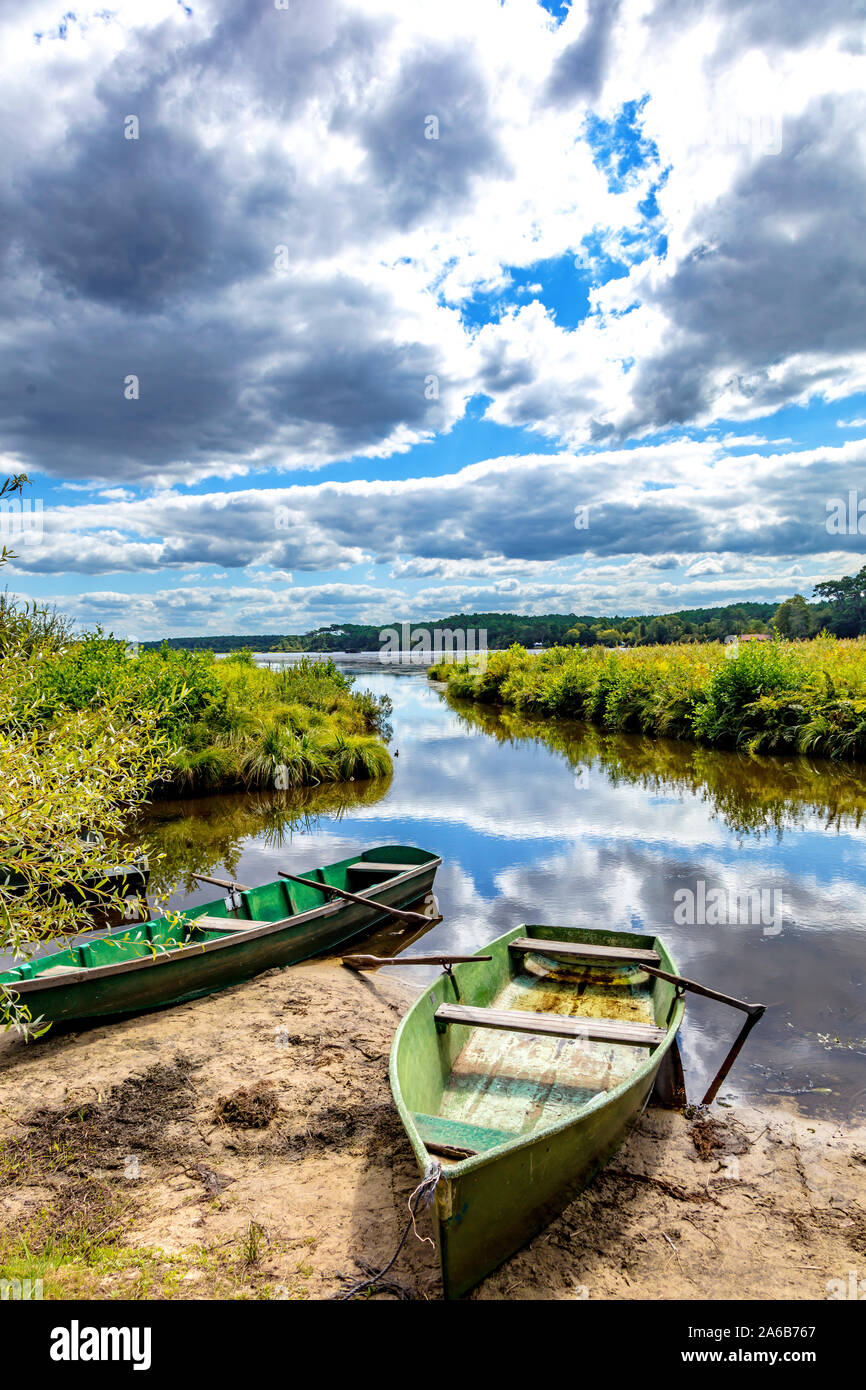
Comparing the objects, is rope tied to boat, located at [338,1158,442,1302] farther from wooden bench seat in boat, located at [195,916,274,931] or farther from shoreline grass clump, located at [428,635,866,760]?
shoreline grass clump, located at [428,635,866,760]

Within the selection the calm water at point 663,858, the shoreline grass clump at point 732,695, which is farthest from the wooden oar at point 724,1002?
the shoreline grass clump at point 732,695

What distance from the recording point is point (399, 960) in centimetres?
754

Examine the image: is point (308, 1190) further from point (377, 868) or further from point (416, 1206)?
point (377, 868)

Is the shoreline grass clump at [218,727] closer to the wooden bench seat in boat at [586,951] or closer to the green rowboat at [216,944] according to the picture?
the green rowboat at [216,944]

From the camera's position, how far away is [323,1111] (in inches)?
220

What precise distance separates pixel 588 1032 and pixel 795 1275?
1971 mm

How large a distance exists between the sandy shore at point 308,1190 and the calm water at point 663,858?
1.12 meters

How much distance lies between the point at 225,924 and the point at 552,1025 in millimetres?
4384

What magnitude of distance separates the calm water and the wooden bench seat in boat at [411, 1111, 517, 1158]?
2.49 metres

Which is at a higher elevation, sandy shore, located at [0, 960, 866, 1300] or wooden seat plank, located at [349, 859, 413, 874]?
wooden seat plank, located at [349, 859, 413, 874]

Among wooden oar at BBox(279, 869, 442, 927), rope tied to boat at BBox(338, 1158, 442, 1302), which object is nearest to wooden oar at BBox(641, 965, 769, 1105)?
rope tied to boat at BBox(338, 1158, 442, 1302)

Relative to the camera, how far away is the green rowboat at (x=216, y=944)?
6.69 metres

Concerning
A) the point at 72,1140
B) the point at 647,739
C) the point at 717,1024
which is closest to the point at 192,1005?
the point at 72,1140

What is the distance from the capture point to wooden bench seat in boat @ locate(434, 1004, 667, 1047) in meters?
5.58
